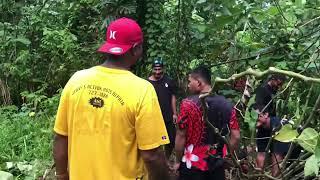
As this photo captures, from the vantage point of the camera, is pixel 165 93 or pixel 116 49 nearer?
pixel 116 49

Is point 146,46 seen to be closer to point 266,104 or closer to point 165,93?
point 165,93

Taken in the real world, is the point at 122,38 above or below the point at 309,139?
above

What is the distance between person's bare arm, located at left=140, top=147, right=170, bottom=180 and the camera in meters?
2.70

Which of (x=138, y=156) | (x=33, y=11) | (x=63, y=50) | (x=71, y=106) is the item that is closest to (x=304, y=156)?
(x=138, y=156)

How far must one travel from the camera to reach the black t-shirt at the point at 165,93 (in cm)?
766

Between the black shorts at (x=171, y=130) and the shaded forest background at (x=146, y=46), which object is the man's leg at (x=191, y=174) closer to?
the shaded forest background at (x=146, y=46)

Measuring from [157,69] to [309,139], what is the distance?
18.6ft

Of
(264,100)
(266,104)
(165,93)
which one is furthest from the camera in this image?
(165,93)

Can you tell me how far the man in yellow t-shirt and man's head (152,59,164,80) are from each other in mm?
4682

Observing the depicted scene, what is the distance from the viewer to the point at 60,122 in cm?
289

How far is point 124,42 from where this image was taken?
2764mm

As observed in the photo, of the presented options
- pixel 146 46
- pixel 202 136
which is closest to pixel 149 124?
pixel 202 136

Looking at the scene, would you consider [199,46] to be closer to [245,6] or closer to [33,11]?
[245,6]

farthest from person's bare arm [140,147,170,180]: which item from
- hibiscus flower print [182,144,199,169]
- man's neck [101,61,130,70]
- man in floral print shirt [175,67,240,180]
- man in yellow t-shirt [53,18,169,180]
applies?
hibiscus flower print [182,144,199,169]
